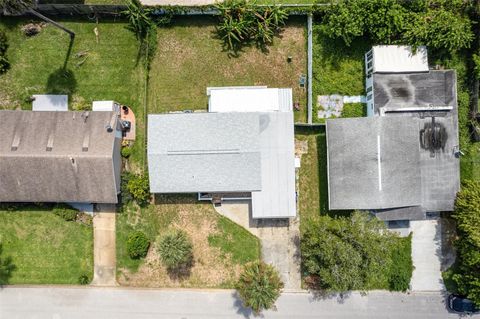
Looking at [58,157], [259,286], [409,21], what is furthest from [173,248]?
[409,21]


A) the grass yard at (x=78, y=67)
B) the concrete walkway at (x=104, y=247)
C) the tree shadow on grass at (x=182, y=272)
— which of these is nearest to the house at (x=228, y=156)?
the grass yard at (x=78, y=67)

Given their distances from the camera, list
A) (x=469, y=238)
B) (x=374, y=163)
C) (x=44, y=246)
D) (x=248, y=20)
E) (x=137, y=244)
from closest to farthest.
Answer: (x=469, y=238), (x=374, y=163), (x=248, y=20), (x=137, y=244), (x=44, y=246)

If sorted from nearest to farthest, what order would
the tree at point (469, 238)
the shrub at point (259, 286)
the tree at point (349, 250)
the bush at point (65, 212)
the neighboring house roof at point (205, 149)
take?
the tree at point (349, 250) → the shrub at point (259, 286) → the tree at point (469, 238) → the neighboring house roof at point (205, 149) → the bush at point (65, 212)

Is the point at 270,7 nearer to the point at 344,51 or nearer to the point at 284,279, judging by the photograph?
the point at 344,51

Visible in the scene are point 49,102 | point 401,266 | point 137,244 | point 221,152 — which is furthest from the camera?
point 49,102

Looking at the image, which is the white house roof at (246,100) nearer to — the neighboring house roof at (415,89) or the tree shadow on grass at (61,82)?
the neighboring house roof at (415,89)

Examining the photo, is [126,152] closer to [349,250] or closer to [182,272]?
[182,272]

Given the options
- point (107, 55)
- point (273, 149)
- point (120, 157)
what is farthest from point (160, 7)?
point (273, 149)
